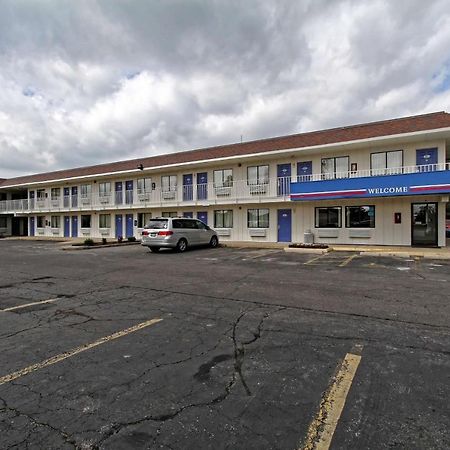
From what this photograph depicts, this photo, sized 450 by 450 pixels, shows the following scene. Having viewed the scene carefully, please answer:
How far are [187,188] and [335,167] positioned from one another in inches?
446

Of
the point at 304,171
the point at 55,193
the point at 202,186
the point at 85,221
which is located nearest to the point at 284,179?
the point at 304,171

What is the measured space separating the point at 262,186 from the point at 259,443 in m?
19.7

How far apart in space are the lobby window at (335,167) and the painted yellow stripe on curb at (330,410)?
1740 cm

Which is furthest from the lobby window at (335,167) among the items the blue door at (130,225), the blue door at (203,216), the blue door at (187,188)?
the blue door at (130,225)

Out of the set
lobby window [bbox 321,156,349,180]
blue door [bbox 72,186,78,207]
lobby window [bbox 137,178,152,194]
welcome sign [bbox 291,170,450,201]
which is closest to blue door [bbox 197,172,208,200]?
lobby window [bbox 137,178,152,194]

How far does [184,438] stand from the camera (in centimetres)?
233

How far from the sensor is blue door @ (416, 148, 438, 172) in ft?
56.2

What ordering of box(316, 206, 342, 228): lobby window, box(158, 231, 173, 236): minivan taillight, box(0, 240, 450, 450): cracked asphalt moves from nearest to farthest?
box(0, 240, 450, 450): cracked asphalt < box(158, 231, 173, 236): minivan taillight < box(316, 206, 342, 228): lobby window

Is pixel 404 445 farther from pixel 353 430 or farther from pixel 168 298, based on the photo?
pixel 168 298

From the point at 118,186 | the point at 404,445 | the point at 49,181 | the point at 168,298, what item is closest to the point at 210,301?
the point at 168,298

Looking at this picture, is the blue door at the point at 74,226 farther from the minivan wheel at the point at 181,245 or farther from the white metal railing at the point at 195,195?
the minivan wheel at the point at 181,245

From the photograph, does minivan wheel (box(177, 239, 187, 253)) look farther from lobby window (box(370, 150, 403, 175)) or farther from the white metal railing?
lobby window (box(370, 150, 403, 175))

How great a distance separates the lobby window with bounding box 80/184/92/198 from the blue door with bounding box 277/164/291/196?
19.7m

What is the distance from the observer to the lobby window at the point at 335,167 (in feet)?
63.3
